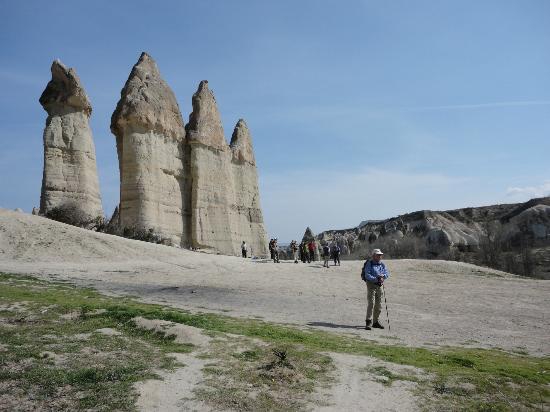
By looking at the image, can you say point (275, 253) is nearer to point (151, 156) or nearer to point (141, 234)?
point (141, 234)

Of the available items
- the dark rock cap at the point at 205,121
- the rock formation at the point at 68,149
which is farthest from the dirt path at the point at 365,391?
the dark rock cap at the point at 205,121

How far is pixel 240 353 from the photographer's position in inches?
284

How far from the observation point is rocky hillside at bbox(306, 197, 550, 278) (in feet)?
170

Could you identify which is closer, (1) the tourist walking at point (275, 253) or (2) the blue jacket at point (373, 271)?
(2) the blue jacket at point (373, 271)

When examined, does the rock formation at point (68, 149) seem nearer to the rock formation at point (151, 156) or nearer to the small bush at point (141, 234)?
the rock formation at point (151, 156)

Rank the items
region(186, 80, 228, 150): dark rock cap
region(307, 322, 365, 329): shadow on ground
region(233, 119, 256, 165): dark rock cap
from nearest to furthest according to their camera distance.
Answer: region(307, 322, 365, 329): shadow on ground
region(186, 80, 228, 150): dark rock cap
region(233, 119, 256, 165): dark rock cap

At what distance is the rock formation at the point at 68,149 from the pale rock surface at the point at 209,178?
740 centimetres

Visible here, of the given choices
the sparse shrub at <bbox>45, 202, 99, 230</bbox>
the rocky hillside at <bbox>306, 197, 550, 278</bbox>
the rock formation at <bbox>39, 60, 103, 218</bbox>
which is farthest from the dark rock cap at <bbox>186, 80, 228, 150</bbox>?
the rocky hillside at <bbox>306, 197, 550, 278</bbox>

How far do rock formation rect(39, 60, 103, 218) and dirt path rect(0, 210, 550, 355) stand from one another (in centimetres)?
564

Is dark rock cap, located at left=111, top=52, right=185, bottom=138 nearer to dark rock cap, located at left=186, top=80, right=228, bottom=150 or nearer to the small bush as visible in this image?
dark rock cap, located at left=186, top=80, right=228, bottom=150

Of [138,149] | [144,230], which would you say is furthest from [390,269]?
[138,149]

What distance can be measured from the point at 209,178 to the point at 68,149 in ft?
36.1

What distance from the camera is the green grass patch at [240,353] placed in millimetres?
5812

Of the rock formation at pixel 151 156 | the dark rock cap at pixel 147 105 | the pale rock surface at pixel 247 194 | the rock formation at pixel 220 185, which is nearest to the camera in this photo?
the rock formation at pixel 151 156
